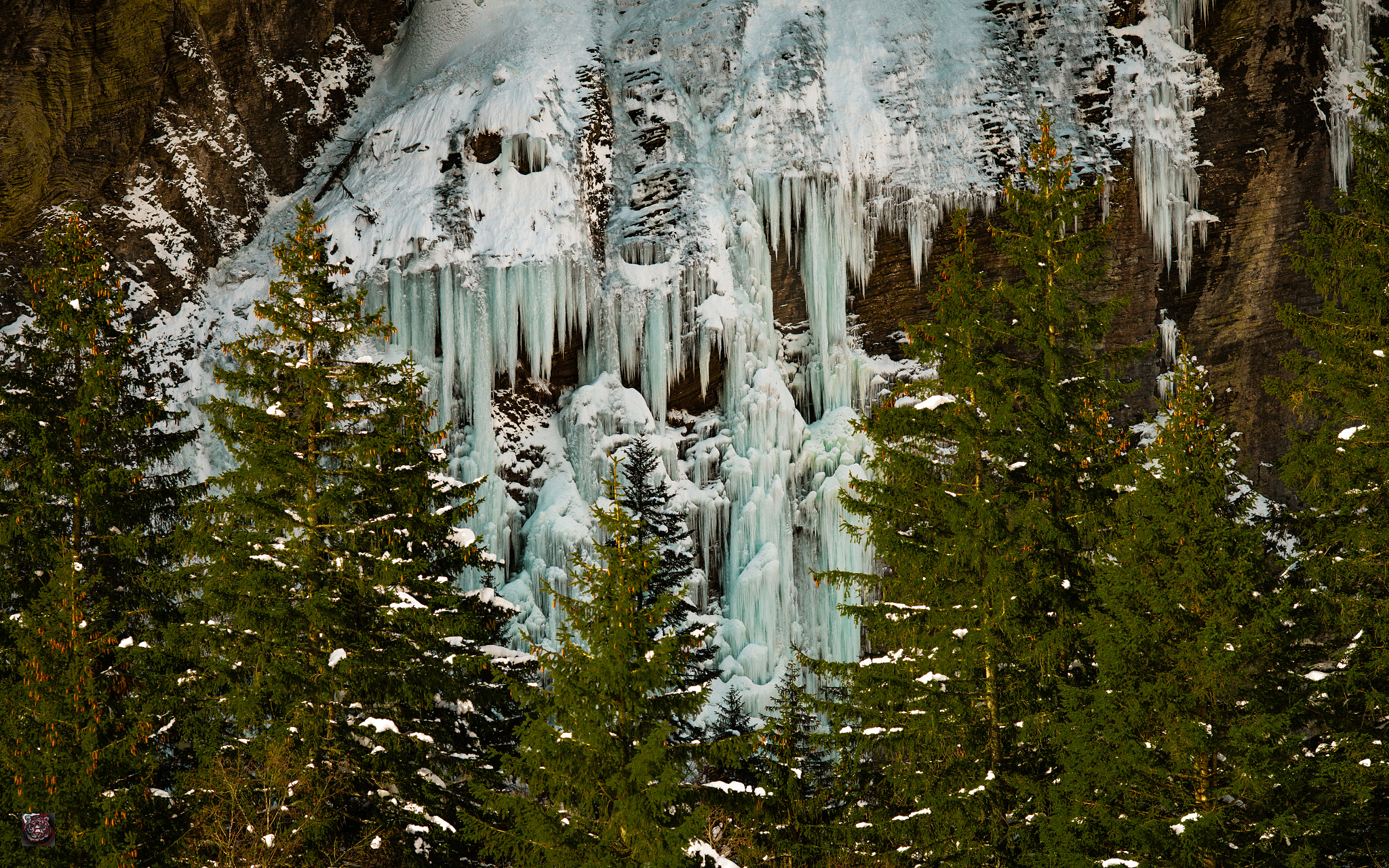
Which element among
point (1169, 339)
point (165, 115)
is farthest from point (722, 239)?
point (165, 115)

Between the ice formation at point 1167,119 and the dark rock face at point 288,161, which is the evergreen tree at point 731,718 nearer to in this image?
the dark rock face at point 288,161

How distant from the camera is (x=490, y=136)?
79.8ft

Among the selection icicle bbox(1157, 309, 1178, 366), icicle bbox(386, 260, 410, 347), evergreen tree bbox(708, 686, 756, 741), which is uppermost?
icicle bbox(386, 260, 410, 347)

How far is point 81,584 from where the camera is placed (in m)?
12.1

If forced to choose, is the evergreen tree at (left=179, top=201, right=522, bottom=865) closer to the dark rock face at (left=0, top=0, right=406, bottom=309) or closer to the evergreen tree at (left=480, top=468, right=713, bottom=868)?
the evergreen tree at (left=480, top=468, right=713, bottom=868)

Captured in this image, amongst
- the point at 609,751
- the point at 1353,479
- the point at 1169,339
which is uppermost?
the point at 1169,339

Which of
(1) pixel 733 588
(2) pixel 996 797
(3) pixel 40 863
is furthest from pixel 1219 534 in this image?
(1) pixel 733 588

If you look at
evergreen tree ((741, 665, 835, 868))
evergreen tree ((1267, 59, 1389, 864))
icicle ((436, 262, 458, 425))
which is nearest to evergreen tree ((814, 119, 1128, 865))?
evergreen tree ((741, 665, 835, 868))

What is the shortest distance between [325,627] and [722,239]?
15.2 metres

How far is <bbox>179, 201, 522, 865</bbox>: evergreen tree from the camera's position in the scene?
10555mm

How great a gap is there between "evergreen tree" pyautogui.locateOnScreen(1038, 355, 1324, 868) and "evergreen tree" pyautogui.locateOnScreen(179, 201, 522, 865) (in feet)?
17.5

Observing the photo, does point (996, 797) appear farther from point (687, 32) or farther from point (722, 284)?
point (687, 32)

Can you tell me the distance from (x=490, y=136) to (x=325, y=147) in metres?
5.00

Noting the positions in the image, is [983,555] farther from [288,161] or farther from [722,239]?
[288,161]
